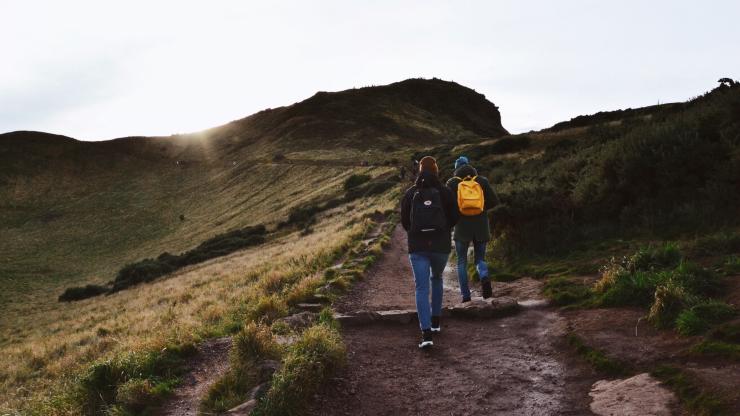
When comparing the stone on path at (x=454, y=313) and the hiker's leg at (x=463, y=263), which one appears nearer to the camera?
the stone on path at (x=454, y=313)

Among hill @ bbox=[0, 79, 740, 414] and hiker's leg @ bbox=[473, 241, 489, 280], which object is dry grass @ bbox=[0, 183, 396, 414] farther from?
hiker's leg @ bbox=[473, 241, 489, 280]

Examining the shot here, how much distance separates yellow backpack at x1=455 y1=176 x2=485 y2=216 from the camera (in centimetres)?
826

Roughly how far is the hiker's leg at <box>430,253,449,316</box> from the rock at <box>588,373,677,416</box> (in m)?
2.41

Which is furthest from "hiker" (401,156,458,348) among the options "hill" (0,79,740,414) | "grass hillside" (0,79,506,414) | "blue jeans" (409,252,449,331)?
"grass hillside" (0,79,506,414)

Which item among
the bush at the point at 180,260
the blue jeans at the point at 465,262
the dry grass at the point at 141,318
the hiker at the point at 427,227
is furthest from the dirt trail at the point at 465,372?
the bush at the point at 180,260

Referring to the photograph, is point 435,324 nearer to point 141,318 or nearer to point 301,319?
point 301,319

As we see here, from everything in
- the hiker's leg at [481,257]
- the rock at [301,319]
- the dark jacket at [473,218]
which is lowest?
the rock at [301,319]

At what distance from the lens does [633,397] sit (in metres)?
4.62

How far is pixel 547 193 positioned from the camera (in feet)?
43.5

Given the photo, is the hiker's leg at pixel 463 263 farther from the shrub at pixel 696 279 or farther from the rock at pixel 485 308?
the shrub at pixel 696 279

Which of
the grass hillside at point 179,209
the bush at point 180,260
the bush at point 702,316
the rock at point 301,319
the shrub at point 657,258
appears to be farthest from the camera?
the bush at point 180,260

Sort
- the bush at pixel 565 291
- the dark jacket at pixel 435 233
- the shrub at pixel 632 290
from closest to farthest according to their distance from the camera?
the dark jacket at pixel 435 233, the shrub at pixel 632 290, the bush at pixel 565 291

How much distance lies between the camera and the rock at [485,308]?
8.23m

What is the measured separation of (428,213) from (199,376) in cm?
385
